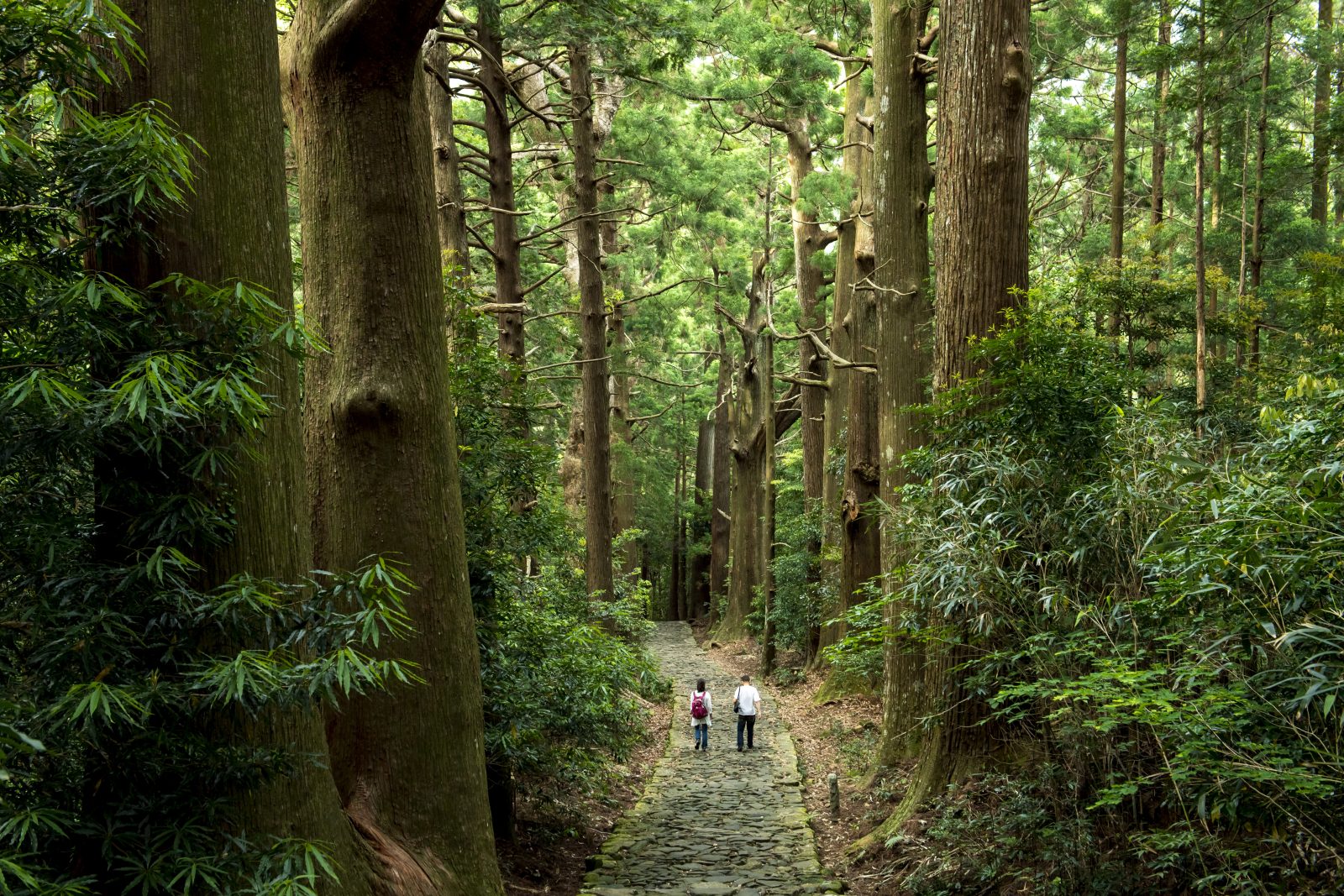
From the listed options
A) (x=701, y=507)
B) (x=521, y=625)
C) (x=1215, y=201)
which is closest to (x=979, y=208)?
(x=521, y=625)

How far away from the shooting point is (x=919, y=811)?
7.39 m

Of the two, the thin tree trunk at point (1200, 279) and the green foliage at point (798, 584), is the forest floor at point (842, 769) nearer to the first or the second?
the green foliage at point (798, 584)

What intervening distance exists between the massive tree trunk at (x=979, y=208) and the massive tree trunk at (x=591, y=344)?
683cm

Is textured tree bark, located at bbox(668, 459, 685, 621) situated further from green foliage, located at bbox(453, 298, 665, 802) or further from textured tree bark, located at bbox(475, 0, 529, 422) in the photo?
green foliage, located at bbox(453, 298, 665, 802)

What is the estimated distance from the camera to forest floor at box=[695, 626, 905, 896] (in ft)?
24.9

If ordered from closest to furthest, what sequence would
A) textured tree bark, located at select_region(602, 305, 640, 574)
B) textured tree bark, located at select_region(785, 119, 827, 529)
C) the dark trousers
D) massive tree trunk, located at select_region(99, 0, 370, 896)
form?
1. massive tree trunk, located at select_region(99, 0, 370, 896)
2. the dark trousers
3. textured tree bark, located at select_region(785, 119, 827, 529)
4. textured tree bark, located at select_region(602, 305, 640, 574)

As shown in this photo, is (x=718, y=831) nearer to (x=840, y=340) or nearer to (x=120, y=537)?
(x=120, y=537)

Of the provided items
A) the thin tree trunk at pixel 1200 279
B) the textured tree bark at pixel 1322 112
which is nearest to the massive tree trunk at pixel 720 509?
the textured tree bark at pixel 1322 112

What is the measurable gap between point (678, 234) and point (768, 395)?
4.95 m

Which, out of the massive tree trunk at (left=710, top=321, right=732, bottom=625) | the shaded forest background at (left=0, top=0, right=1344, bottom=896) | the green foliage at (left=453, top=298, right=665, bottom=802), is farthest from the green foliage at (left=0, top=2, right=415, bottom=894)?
the massive tree trunk at (left=710, top=321, right=732, bottom=625)

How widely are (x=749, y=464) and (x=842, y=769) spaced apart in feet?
48.4

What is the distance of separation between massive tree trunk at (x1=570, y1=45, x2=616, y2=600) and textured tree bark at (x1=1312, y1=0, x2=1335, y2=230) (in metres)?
11.4

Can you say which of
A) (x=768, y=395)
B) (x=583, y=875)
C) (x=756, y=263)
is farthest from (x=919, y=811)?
(x=756, y=263)

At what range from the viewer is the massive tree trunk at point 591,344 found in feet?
46.0
